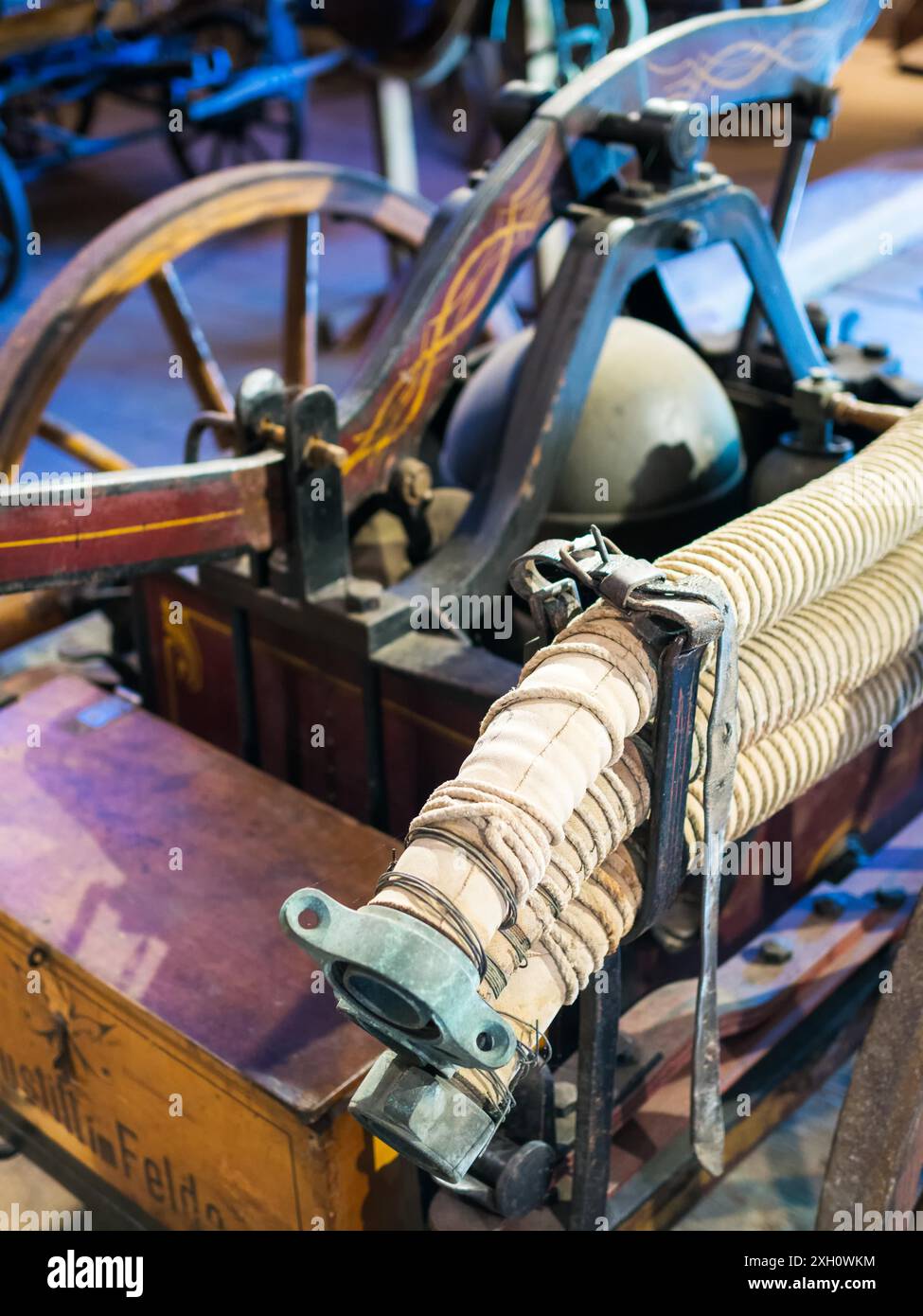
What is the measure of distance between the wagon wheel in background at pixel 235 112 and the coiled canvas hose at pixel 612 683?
5351 mm

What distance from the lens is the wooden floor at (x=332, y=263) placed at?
17.1 ft

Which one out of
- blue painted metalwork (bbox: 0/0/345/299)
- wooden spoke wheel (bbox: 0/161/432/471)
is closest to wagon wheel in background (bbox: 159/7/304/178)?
blue painted metalwork (bbox: 0/0/345/299)

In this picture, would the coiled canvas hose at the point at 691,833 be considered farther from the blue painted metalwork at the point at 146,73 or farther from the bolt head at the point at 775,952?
the blue painted metalwork at the point at 146,73

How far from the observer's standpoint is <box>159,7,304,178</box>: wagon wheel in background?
6621mm

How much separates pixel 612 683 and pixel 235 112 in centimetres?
600

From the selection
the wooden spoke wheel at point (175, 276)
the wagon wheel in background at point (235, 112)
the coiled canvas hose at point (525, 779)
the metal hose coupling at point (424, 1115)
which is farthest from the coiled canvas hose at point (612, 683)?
the wagon wheel in background at point (235, 112)

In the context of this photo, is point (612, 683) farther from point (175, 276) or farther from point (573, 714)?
point (175, 276)

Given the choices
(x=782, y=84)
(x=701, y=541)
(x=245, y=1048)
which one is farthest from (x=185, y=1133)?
(x=782, y=84)

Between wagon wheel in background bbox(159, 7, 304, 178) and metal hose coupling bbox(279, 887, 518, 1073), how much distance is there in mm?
5904

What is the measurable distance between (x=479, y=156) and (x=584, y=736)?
628 centimetres

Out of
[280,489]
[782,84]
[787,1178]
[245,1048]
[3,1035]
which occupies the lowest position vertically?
[787,1178]

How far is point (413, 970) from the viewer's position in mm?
1156

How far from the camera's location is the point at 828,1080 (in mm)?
2629

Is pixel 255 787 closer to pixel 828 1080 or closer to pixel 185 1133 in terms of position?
pixel 185 1133
